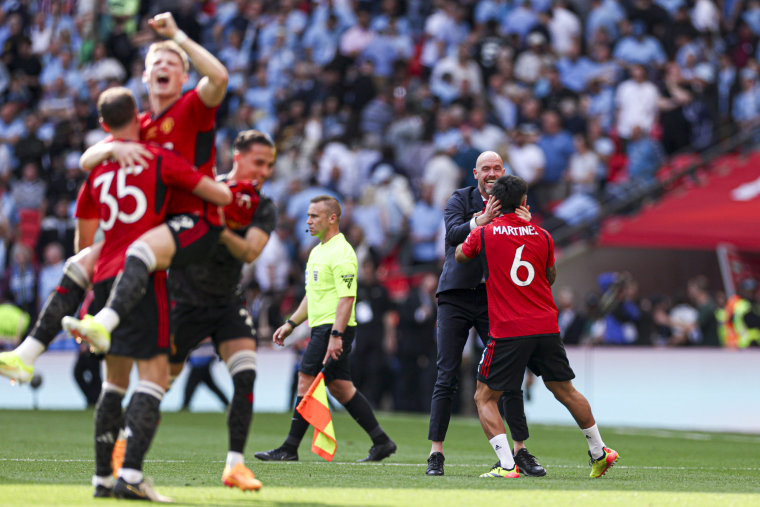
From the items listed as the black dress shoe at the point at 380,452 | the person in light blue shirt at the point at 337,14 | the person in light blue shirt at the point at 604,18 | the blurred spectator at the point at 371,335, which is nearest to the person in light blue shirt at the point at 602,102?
the person in light blue shirt at the point at 604,18

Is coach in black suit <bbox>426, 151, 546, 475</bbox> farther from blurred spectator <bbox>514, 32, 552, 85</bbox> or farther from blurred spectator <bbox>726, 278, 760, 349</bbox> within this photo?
blurred spectator <bbox>514, 32, 552, 85</bbox>

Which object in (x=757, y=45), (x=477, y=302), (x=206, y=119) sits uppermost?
(x=757, y=45)

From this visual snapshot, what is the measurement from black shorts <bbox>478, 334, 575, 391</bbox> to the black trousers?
0.49 m

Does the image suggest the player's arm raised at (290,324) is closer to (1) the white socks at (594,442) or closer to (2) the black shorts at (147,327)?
(1) the white socks at (594,442)

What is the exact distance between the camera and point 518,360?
8312 mm

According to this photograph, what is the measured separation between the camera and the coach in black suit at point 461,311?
29.1 feet

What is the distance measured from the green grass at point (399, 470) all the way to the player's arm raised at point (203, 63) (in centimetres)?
219

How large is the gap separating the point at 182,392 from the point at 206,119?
13767 mm

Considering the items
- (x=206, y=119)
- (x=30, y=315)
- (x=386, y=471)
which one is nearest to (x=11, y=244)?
(x=30, y=315)

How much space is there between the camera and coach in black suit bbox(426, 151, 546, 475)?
349 inches

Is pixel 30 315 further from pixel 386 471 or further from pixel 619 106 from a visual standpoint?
pixel 386 471

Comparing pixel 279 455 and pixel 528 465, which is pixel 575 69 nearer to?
pixel 279 455

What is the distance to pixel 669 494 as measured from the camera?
7.22 m

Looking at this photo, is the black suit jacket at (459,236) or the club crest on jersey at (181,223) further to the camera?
the black suit jacket at (459,236)
